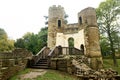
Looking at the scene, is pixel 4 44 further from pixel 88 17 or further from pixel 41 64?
pixel 41 64

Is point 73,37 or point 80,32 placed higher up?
point 80,32

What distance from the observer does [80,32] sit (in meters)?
21.5

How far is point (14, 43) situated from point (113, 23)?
24328 millimetres

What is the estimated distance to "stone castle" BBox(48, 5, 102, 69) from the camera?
2041 cm

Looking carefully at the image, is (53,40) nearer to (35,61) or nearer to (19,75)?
(35,61)

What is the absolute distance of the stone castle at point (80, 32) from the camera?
2041 centimetres

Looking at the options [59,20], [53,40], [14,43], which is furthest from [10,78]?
[14,43]

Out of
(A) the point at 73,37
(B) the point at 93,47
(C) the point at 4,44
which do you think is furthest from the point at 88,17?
(C) the point at 4,44

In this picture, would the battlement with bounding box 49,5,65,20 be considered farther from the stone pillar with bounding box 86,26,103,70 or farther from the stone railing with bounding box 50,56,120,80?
the stone railing with bounding box 50,56,120,80

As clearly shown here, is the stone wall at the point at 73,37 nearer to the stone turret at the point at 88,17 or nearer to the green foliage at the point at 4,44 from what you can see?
the stone turret at the point at 88,17

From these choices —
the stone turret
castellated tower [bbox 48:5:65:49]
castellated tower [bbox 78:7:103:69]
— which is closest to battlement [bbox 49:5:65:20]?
castellated tower [bbox 48:5:65:49]

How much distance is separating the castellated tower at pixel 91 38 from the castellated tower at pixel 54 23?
3503 millimetres

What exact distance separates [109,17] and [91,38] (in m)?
9.98

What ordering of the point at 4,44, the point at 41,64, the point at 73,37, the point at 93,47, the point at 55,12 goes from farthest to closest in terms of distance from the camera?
the point at 4,44 → the point at 55,12 → the point at 73,37 → the point at 93,47 → the point at 41,64
